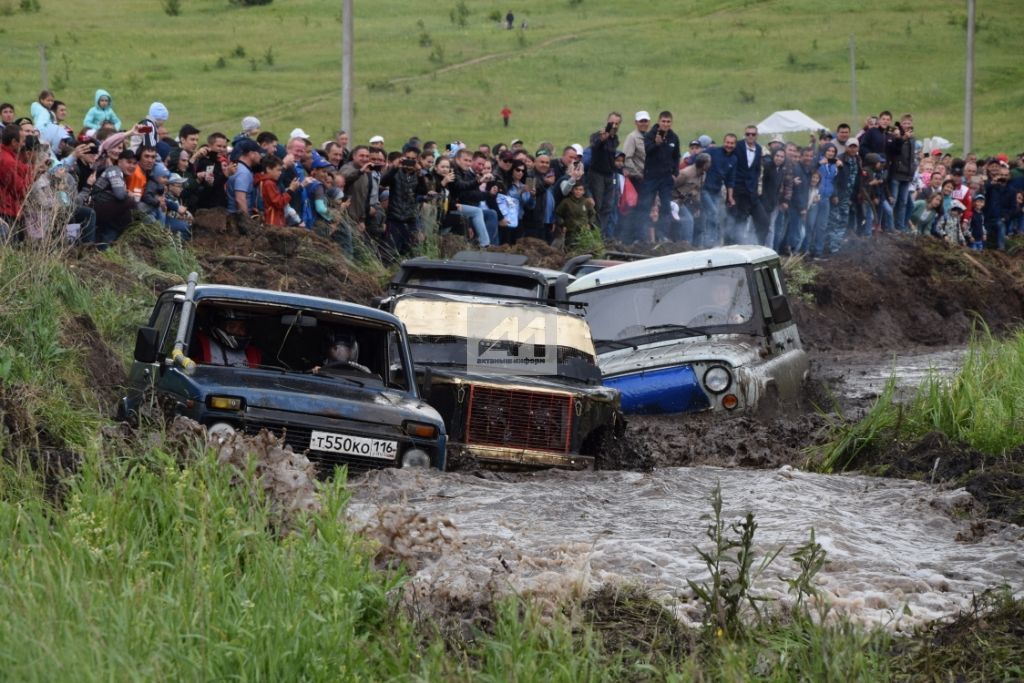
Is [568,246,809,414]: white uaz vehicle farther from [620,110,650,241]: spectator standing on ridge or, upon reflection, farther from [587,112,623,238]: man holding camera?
[620,110,650,241]: spectator standing on ridge

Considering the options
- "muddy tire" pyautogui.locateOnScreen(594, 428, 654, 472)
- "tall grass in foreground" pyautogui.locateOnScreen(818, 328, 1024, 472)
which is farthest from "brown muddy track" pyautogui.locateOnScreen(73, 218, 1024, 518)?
"tall grass in foreground" pyautogui.locateOnScreen(818, 328, 1024, 472)

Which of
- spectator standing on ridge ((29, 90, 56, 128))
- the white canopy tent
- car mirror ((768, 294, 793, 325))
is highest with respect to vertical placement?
spectator standing on ridge ((29, 90, 56, 128))

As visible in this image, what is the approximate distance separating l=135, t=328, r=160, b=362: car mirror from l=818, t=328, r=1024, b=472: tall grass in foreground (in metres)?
5.45

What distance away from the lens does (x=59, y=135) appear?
1819 centimetres

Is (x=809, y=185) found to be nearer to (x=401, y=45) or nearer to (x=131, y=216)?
(x=131, y=216)

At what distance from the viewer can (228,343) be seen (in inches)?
440

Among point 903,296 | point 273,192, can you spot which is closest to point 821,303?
point 903,296

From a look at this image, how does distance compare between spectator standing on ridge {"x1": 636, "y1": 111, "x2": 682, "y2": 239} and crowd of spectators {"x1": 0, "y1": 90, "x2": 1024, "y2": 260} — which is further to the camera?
spectator standing on ridge {"x1": 636, "y1": 111, "x2": 682, "y2": 239}

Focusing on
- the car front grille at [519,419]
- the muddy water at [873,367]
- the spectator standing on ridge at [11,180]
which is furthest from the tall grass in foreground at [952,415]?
the spectator standing on ridge at [11,180]

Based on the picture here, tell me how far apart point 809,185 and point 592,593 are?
1986cm

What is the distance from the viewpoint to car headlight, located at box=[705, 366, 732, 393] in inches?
576

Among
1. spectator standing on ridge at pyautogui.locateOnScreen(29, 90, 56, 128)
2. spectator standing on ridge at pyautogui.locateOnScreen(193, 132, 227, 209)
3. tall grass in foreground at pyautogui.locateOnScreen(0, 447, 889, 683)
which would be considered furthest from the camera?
spectator standing on ridge at pyautogui.locateOnScreen(29, 90, 56, 128)

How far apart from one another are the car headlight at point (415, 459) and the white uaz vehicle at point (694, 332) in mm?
4345

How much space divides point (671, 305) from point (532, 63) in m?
50.0
